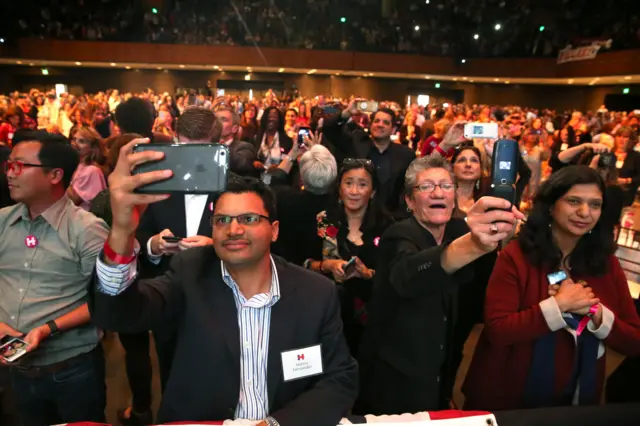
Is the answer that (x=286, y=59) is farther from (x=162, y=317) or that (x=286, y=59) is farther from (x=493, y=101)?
(x=162, y=317)

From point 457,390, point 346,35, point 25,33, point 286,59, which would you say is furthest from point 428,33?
point 457,390

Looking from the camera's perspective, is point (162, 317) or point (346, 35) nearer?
point (162, 317)

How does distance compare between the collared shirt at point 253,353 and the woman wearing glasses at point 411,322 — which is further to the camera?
the woman wearing glasses at point 411,322

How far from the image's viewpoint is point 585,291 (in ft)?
5.01

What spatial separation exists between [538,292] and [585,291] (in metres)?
0.15

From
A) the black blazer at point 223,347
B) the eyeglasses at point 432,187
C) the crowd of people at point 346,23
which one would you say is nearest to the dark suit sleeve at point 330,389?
the black blazer at point 223,347

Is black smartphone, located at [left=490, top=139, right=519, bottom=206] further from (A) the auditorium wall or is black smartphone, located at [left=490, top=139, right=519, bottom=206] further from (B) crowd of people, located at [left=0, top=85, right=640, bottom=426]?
(A) the auditorium wall

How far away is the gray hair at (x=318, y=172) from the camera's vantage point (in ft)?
8.41

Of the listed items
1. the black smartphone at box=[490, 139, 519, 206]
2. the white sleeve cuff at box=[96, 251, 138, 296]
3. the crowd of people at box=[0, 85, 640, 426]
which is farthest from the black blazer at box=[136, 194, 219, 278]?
the black smartphone at box=[490, 139, 519, 206]

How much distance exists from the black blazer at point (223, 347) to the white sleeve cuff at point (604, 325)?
836 mm

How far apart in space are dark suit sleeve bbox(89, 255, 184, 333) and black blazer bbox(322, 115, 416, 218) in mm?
2124

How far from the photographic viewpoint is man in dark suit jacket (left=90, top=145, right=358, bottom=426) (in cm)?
127

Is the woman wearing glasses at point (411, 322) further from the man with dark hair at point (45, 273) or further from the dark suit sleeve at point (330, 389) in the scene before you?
the man with dark hair at point (45, 273)

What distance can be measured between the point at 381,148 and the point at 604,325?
2564 millimetres
